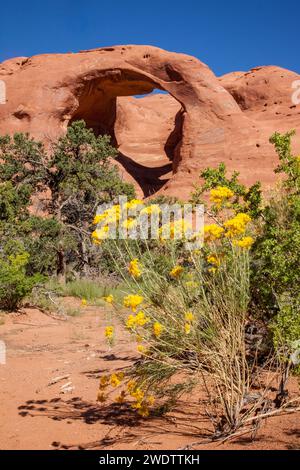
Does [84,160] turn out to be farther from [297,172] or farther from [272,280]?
[272,280]

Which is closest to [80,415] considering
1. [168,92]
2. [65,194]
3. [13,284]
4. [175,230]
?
[175,230]

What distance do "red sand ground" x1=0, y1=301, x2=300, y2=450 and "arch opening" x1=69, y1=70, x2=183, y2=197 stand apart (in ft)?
58.2

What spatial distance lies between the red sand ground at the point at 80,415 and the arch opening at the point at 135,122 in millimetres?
17743

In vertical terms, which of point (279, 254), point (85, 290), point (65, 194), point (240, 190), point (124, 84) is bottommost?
point (85, 290)

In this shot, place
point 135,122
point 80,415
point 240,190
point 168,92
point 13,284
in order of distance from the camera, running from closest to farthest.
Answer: point 80,415
point 240,190
point 13,284
point 168,92
point 135,122

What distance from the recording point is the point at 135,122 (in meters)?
33.6

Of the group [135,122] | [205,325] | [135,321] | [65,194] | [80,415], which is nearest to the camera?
[135,321]

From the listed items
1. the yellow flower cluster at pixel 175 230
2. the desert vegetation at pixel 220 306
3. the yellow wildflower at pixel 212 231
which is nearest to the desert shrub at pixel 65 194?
the desert vegetation at pixel 220 306

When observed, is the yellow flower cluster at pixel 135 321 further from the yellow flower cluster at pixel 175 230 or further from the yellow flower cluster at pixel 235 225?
the yellow flower cluster at pixel 235 225

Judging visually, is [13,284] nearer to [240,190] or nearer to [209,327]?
[240,190]

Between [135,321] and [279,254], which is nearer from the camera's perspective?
[135,321]

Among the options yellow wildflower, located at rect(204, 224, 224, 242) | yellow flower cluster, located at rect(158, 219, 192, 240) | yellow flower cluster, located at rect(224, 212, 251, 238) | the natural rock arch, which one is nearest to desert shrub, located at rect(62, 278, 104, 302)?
yellow flower cluster, located at rect(158, 219, 192, 240)

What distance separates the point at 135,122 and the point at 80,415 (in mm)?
31857
